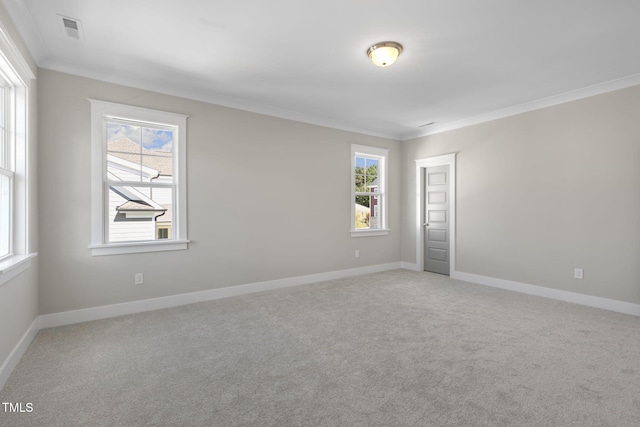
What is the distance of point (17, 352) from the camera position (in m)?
2.44

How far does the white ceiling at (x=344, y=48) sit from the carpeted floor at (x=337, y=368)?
2644mm

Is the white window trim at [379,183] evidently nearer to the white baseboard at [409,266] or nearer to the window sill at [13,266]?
the white baseboard at [409,266]

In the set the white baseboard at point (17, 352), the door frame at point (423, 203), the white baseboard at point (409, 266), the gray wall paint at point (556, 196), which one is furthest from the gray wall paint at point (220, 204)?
the gray wall paint at point (556, 196)

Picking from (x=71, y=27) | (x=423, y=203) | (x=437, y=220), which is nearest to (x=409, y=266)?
(x=437, y=220)

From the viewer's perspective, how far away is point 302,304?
3.92 m

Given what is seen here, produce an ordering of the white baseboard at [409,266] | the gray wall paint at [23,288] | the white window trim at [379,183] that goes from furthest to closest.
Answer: the white baseboard at [409,266] < the white window trim at [379,183] < the gray wall paint at [23,288]

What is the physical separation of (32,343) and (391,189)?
5.39 meters

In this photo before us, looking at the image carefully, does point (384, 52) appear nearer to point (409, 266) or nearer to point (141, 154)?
point (141, 154)

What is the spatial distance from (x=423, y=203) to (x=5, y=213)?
5.60 m

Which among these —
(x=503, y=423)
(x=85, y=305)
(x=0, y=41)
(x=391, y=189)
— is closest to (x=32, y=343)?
(x=85, y=305)

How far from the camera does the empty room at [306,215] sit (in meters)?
2.14

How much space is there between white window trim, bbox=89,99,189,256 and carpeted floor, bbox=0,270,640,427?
30.1 inches

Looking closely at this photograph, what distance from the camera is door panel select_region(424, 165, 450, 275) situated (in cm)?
559

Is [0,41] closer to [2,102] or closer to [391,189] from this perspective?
[2,102]
